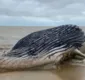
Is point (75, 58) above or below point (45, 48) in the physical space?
below

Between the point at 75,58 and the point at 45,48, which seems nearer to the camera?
the point at 45,48

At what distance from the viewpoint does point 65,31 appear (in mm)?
9172

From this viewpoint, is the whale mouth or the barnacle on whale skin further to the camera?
the whale mouth

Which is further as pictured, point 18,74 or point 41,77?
point 18,74

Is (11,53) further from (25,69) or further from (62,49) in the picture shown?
(62,49)

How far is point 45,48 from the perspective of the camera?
895 cm

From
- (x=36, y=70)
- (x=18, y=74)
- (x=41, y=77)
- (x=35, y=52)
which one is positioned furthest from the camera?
(x=35, y=52)

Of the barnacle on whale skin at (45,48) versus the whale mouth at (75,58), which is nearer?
the barnacle on whale skin at (45,48)

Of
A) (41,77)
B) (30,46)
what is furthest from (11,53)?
(41,77)

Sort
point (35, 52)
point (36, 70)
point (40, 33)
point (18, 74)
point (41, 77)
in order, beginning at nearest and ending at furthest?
point (41, 77) → point (18, 74) → point (36, 70) → point (35, 52) → point (40, 33)

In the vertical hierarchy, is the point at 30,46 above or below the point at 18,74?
above

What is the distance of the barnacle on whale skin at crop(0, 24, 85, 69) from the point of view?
8562mm

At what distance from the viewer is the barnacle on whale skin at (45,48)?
856 centimetres

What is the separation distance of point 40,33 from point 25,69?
1.48 meters
